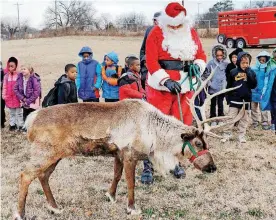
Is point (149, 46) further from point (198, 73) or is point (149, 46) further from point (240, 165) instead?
point (240, 165)

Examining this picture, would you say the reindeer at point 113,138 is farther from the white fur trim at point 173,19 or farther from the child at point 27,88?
the child at point 27,88

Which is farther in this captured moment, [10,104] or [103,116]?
[10,104]

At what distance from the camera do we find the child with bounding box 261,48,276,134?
8.27 metres

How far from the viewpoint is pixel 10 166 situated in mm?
6500

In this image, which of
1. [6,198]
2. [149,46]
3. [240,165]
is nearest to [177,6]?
[149,46]

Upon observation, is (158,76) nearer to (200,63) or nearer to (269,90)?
(200,63)

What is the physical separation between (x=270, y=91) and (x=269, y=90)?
4 cm

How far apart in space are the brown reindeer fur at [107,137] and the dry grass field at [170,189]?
34 centimetres

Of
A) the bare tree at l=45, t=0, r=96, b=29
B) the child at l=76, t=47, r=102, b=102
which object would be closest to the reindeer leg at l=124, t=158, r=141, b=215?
the child at l=76, t=47, r=102, b=102

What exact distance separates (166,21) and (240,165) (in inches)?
103

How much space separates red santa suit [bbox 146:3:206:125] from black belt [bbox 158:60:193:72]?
28mm

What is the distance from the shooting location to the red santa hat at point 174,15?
506cm

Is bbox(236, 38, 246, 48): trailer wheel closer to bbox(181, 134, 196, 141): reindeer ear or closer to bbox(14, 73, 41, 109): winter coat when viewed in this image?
bbox(14, 73, 41, 109): winter coat

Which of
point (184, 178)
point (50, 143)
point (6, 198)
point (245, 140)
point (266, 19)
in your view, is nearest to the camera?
point (50, 143)
